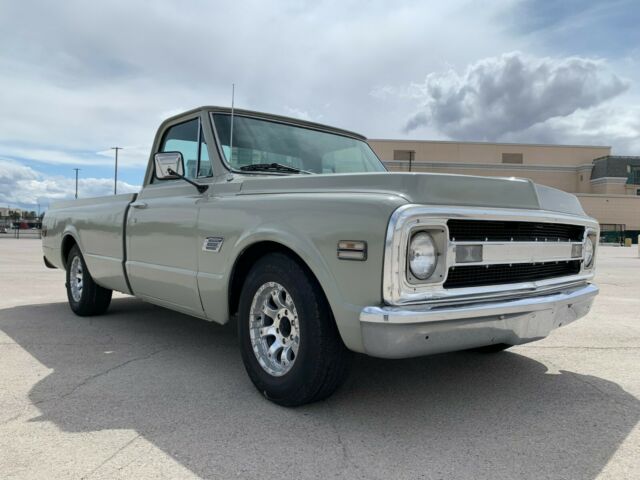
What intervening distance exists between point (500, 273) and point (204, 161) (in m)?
2.39

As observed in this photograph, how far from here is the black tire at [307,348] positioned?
2.87 meters

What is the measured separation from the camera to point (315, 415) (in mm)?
3062

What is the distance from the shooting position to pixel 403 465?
8.14 ft

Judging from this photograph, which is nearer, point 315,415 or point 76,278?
point 315,415

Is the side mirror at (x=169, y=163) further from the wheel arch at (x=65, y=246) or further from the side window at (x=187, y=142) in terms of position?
the wheel arch at (x=65, y=246)

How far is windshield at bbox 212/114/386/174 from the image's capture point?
4.09m

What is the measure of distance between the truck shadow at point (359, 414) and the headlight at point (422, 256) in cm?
89

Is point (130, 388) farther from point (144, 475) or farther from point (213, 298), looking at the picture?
point (144, 475)

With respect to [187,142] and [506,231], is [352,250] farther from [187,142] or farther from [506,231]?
[187,142]

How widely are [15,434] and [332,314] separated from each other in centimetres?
178

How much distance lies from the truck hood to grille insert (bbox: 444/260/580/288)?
35 centimetres

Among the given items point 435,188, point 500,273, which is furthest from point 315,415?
point 435,188

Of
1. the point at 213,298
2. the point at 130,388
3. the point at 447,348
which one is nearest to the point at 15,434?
the point at 130,388

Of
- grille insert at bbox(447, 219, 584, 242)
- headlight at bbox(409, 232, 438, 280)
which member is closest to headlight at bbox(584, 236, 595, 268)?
grille insert at bbox(447, 219, 584, 242)
